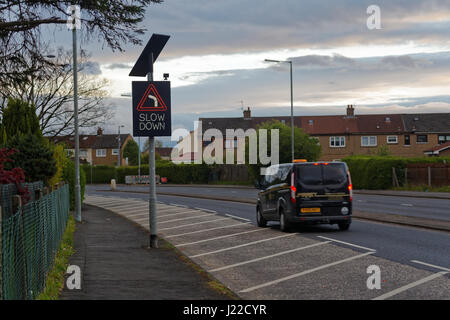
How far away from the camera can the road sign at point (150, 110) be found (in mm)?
14570

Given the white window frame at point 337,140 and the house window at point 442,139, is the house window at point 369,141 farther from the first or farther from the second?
the house window at point 442,139

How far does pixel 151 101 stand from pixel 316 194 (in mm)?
5375

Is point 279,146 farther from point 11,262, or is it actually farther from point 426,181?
point 11,262

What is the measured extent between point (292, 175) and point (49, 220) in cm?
849

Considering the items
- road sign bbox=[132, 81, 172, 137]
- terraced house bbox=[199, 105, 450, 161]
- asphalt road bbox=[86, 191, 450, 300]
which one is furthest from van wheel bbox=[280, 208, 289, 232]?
terraced house bbox=[199, 105, 450, 161]

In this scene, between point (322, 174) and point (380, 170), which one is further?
point (380, 170)

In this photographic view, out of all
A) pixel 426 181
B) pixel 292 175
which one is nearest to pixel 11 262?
pixel 292 175

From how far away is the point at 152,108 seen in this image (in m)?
14.7

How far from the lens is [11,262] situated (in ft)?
18.2

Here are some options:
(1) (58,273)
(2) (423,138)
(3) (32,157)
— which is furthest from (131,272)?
(2) (423,138)

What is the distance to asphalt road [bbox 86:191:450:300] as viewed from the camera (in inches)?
349

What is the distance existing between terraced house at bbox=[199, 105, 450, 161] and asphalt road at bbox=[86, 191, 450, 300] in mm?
68266

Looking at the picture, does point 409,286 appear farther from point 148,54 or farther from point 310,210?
point 148,54

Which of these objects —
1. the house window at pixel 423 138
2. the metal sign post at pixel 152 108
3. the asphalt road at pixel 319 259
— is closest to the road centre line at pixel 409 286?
the asphalt road at pixel 319 259
